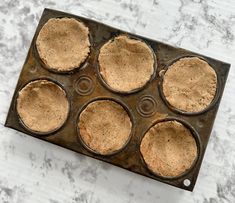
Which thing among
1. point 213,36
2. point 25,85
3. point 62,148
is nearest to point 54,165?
point 62,148

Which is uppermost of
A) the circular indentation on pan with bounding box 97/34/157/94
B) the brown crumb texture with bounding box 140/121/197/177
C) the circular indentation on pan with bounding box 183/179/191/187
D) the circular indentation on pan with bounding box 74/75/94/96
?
the circular indentation on pan with bounding box 97/34/157/94

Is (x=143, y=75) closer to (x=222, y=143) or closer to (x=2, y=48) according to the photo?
(x=222, y=143)

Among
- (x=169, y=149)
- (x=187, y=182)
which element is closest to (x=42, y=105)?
(x=169, y=149)

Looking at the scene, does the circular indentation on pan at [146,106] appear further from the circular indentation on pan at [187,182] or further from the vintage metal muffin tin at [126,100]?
the circular indentation on pan at [187,182]

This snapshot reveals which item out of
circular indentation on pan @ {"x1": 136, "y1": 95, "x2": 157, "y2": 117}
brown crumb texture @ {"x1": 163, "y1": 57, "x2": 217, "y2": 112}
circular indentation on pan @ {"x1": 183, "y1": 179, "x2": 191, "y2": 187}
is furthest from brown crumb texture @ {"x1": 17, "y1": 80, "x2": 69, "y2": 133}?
circular indentation on pan @ {"x1": 183, "y1": 179, "x2": 191, "y2": 187}

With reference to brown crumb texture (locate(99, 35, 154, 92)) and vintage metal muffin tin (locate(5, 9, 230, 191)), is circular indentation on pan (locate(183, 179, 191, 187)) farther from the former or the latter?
brown crumb texture (locate(99, 35, 154, 92))

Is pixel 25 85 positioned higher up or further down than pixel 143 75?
further down

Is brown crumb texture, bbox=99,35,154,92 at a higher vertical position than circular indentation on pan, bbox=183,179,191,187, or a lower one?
higher

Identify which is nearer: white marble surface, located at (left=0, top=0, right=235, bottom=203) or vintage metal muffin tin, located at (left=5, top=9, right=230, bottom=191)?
vintage metal muffin tin, located at (left=5, top=9, right=230, bottom=191)
